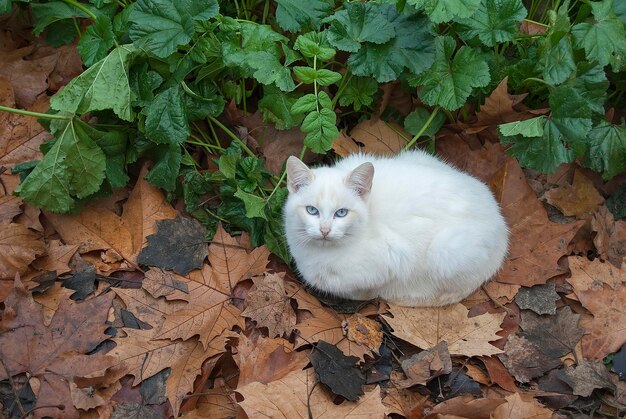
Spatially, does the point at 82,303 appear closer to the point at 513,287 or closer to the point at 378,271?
the point at 378,271

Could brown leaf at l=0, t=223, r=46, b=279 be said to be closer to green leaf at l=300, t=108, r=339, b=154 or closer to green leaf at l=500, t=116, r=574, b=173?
green leaf at l=300, t=108, r=339, b=154

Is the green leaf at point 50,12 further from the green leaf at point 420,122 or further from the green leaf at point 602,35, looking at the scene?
the green leaf at point 602,35

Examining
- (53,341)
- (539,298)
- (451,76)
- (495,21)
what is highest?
(495,21)

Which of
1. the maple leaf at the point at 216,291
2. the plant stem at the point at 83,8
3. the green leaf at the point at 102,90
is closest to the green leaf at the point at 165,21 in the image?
the green leaf at the point at 102,90

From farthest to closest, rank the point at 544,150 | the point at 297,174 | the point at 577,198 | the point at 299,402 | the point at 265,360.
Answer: the point at 577,198, the point at 544,150, the point at 297,174, the point at 265,360, the point at 299,402

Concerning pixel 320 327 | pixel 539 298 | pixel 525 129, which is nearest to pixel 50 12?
pixel 320 327

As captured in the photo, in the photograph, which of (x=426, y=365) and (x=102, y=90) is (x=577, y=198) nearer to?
(x=426, y=365)

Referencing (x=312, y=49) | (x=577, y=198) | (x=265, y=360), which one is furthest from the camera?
(x=577, y=198)

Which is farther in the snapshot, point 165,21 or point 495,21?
point 495,21
